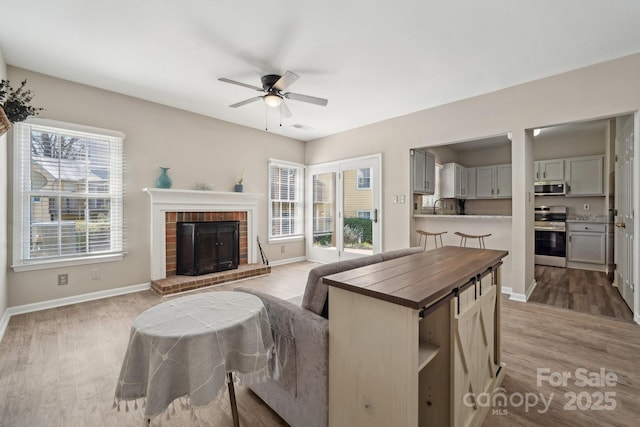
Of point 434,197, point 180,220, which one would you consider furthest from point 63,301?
point 434,197

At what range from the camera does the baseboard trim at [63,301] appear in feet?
9.87

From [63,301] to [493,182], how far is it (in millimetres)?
7875

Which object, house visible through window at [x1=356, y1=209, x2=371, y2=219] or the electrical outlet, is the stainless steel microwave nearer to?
house visible through window at [x1=356, y1=209, x2=371, y2=219]

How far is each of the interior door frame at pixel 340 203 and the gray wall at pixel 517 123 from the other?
0.12 meters

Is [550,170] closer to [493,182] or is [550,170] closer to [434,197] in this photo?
[493,182]

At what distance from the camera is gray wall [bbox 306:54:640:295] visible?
9.99 ft

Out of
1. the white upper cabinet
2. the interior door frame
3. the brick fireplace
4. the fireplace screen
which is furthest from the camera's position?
the white upper cabinet

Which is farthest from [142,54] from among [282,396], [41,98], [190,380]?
[282,396]

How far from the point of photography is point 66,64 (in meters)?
3.10

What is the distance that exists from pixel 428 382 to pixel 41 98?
480 centimetres

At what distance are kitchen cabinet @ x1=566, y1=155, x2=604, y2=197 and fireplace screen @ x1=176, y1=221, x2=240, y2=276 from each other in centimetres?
659

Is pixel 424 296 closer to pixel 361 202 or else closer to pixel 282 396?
pixel 282 396

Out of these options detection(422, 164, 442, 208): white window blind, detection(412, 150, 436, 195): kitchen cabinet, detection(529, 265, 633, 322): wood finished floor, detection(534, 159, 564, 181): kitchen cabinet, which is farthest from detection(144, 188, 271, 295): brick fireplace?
detection(534, 159, 564, 181): kitchen cabinet

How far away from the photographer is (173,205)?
423 cm
